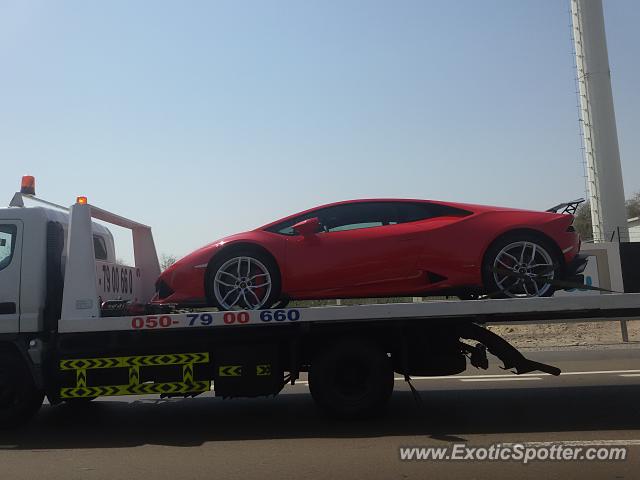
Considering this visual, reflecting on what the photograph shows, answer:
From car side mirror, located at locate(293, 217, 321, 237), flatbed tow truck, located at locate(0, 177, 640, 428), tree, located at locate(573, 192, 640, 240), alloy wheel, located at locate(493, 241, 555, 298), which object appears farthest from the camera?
tree, located at locate(573, 192, 640, 240)

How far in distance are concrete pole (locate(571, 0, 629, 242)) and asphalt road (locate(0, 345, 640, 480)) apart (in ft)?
85.6

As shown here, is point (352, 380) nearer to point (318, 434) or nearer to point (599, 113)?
point (318, 434)

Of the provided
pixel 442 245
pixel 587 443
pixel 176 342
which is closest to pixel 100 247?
pixel 176 342

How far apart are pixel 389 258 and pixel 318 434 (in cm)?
199

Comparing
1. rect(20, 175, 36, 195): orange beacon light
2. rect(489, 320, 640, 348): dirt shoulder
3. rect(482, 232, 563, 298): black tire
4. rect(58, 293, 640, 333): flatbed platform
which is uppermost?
rect(20, 175, 36, 195): orange beacon light

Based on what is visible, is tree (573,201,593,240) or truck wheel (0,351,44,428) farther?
tree (573,201,593,240)

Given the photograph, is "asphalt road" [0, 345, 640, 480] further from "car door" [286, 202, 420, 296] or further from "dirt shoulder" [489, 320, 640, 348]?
"dirt shoulder" [489, 320, 640, 348]

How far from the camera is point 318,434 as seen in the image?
19.5 feet

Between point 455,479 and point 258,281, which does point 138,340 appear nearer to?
point 258,281

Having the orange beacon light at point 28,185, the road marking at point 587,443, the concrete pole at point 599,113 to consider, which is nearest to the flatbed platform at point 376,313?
the road marking at point 587,443

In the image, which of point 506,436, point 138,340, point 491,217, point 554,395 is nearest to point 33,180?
point 138,340

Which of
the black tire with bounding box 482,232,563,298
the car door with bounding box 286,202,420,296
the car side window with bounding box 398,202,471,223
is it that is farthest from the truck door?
the black tire with bounding box 482,232,563,298

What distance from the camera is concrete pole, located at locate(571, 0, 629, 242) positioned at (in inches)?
1216

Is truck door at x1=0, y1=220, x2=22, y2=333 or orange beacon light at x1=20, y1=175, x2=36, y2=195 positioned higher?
orange beacon light at x1=20, y1=175, x2=36, y2=195
